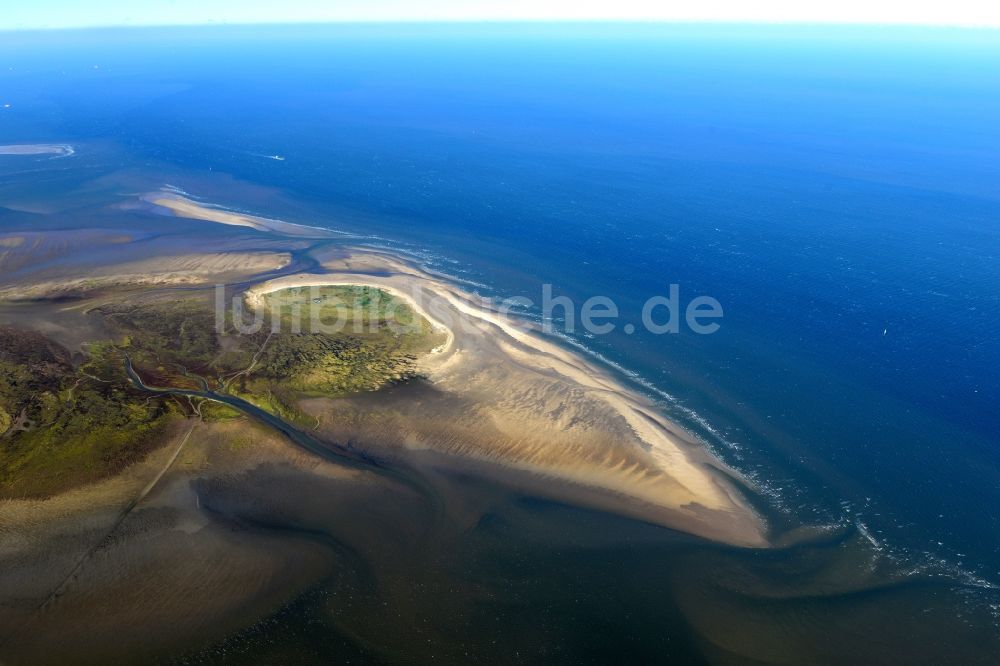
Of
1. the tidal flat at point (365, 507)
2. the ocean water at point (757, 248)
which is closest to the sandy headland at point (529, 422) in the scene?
the tidal flat at point (365, 507)

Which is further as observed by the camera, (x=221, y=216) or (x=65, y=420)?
(x=221, y=216)

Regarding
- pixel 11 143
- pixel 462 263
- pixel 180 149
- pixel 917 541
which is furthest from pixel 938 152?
pixel 11 143

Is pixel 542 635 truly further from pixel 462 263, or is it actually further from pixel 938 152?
pixel 938 152

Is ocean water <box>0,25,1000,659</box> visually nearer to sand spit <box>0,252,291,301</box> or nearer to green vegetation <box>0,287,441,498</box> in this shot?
sand spit <box>0,252,291,301</box>

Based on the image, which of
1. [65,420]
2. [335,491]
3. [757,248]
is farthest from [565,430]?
[757,248]

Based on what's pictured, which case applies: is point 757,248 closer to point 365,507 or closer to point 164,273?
point 365,507

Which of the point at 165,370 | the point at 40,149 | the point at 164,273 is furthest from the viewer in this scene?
the point at 40,149
